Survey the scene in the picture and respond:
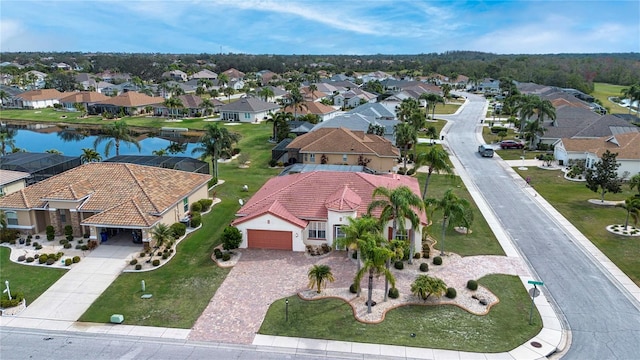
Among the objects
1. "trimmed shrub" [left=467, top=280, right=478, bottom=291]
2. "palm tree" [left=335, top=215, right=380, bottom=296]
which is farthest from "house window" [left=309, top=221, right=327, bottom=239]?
"trimmed shrub" [left=467, top=280, right=478, bottom=291]

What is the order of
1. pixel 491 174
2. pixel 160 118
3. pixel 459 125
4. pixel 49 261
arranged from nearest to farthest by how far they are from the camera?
pixel 49 261 → pixel 491 174 → pixel 459 125 → pixel 160 118

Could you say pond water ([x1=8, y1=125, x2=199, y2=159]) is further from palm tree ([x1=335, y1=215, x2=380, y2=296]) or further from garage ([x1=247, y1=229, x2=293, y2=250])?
palm tree ([x1=335, y1=215, x2=380, y2=296])

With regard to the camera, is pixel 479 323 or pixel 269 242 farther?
pixel 269 242

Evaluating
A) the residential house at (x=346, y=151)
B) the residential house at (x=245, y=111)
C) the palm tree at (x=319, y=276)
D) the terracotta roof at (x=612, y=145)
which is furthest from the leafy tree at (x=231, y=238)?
the residential house at (x=245, y=111)

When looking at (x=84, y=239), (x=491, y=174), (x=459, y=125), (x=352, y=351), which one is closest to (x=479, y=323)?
(x=352, y=351)

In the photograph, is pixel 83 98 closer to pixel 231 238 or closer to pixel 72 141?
pixel 72 141

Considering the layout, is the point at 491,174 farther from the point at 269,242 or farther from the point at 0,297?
the point at 0,297

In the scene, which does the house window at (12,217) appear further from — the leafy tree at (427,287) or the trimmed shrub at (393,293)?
the leafy tree at (427,287)
